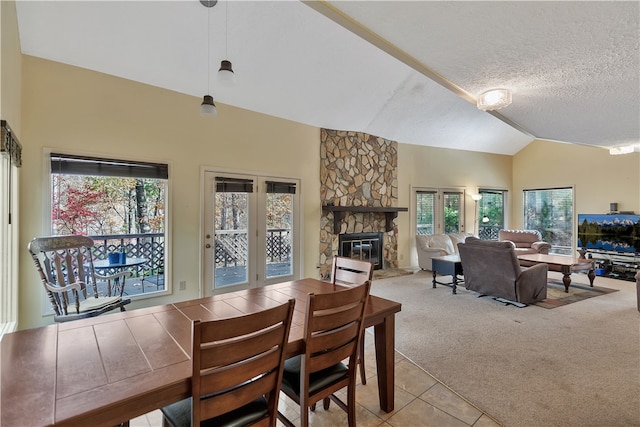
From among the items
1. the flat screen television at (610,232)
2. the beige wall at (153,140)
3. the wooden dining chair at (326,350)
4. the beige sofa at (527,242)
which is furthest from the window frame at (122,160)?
the flat screen television at (610,232)

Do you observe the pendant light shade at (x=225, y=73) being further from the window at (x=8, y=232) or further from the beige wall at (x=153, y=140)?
the beige wall at (x=153, y=140)

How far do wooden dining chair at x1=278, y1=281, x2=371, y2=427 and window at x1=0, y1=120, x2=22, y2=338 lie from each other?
2.30 m

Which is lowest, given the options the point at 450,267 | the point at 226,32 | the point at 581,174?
the point at 450,267

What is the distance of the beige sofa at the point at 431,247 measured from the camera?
21.2ft

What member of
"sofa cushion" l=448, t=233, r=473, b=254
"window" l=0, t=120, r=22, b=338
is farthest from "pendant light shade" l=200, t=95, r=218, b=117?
"sofa cushion" l=448, t=233, r=473, b=254

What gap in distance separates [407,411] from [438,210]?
5.92m

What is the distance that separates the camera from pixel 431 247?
6.58m

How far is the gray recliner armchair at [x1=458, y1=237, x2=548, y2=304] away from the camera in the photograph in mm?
4160

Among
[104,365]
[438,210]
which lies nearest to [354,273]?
[104,365]

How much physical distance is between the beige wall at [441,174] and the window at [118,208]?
4833 mm

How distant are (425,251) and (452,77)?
15.4 feet

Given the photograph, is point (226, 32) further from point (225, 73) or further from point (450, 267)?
point (450, 267)

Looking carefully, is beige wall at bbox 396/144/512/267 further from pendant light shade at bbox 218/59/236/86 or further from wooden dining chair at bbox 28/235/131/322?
wooden dining chair at bbox 28/235/131/322

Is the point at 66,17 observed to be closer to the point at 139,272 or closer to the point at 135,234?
the point at 135,234
